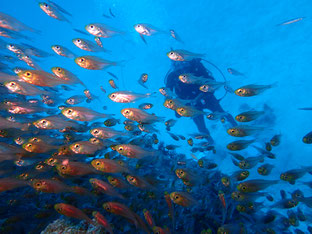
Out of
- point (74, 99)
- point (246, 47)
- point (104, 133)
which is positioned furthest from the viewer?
point (246, 47)

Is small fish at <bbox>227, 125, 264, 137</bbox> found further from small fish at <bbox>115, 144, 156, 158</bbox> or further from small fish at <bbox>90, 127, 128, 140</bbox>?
small fish at <bbox>90, 127, 128, 140</bbox>

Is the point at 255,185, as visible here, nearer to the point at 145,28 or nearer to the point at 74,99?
the point at 145,28

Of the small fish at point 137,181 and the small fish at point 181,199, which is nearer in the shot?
the small fish at point 181,199

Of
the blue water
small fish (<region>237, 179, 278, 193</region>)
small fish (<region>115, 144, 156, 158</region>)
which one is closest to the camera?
small fish (<region>237, 179, 278, 193</region>)

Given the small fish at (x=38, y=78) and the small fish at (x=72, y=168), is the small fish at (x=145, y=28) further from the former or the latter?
the small fish at (x=72, y=168)

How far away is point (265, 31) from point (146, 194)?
74.5 ft

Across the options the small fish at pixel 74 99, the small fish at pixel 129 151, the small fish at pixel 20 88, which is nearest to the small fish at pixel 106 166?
the small fish at pixel 129 151

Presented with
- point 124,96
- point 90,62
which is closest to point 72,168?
point 124,96

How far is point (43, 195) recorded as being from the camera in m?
4.91

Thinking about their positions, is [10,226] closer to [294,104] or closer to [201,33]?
[201,33]

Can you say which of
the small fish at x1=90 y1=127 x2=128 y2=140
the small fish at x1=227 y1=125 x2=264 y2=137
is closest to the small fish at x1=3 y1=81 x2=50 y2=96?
the small fish at x1=90 y1=127 x2=128 y2=140

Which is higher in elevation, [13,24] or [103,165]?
[13,24]

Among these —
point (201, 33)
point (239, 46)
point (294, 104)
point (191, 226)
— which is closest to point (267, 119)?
point (294, 104)

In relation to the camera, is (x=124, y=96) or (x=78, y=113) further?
(x=124, y=96)
